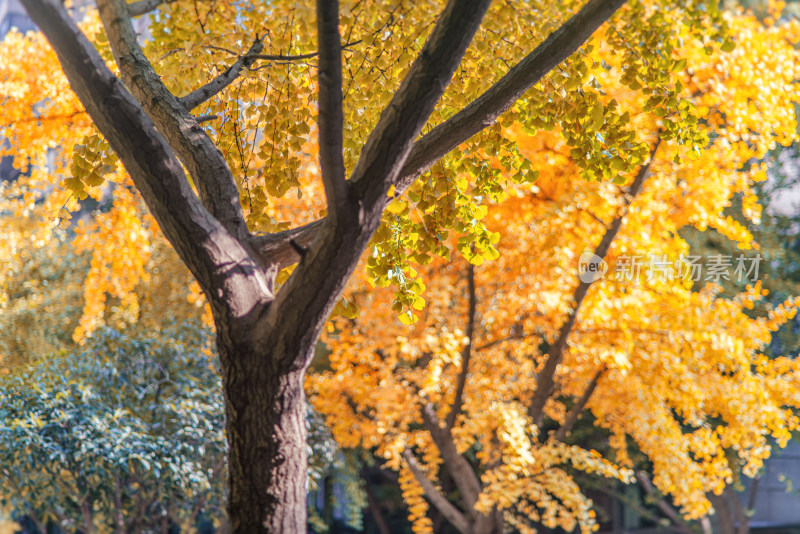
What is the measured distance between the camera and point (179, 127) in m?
2.55

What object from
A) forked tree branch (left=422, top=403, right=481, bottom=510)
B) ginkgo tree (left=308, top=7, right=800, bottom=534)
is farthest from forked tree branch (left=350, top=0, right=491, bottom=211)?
forked tree branch (left=422, top=403, right=481, bottom=510)

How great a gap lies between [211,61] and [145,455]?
4069mm

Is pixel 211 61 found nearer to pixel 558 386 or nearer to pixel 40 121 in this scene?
pixel 40 121

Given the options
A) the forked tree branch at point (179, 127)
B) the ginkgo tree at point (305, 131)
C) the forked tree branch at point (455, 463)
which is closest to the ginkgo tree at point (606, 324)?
the forked tree branch at point (455, 463)

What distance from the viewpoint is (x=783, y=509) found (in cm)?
1337

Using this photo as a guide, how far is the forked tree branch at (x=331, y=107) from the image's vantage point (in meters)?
1.90

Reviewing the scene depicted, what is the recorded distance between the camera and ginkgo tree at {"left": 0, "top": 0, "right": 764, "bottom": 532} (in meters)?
2.13

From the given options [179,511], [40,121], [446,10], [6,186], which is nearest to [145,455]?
[179,511]

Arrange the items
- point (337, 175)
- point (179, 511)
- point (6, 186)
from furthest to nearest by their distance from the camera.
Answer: point (6, 186) < point (179, 511) < point (337, 175)

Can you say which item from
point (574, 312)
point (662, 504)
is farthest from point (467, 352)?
point (662, 504)

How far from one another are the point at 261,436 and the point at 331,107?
1154 mm

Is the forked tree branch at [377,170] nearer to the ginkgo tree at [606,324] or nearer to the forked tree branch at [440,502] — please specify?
the ginkgo tree at [606,324]

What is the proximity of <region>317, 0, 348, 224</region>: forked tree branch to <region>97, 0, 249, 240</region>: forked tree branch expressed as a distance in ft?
1.86

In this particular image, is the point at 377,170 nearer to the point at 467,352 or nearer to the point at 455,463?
the point at 467,352
